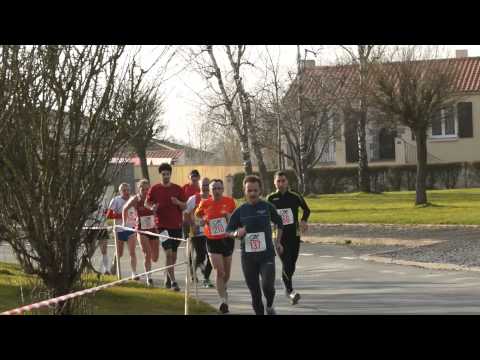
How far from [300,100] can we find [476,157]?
14655mm

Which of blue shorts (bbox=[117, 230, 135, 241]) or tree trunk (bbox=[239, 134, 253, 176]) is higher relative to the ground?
tree trunk (bbox=[239, 134, 253, 176])

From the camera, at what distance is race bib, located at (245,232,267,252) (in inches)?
510

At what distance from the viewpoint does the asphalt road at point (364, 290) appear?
14413 mm

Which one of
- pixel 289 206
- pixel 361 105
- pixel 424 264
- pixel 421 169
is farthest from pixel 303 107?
pixel 289 206

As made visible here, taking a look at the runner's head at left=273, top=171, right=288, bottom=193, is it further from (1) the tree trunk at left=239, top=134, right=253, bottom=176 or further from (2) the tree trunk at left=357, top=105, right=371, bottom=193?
(2) the tree trunk at left=357, top=105, right=371, bottom=193

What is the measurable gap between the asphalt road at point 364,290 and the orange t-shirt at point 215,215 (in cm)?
103

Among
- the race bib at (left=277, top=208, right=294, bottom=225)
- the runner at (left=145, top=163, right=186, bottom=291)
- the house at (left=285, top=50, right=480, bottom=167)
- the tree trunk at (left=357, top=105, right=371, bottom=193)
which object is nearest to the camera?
the race bib at (left=277, top=208, right=294, bottom=225)

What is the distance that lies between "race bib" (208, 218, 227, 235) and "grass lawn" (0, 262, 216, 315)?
0.94m

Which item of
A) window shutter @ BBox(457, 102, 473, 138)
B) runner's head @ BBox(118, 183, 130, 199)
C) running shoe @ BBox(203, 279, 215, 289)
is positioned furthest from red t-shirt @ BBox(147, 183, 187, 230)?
window shutter @ BBox(457, 102, 473, 138)

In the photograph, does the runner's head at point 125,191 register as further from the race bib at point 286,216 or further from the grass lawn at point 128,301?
the race bib at point 286,216

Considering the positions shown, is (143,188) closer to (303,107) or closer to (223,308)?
(223,308)

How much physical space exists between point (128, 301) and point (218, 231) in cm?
145
